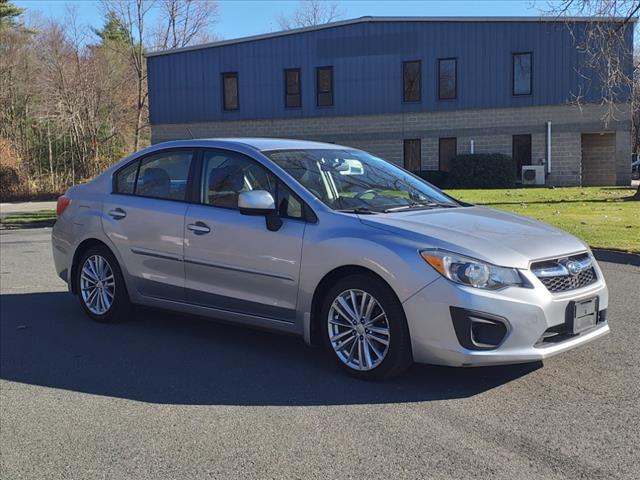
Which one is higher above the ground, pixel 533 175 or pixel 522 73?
pixel 522 73

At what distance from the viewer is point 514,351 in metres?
4.20

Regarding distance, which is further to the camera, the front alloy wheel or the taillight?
the taillight

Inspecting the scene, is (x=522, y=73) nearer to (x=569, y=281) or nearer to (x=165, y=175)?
(x=165, y=175)

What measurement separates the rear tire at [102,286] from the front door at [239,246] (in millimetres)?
1021

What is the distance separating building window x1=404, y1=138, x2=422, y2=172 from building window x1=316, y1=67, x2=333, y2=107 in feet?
13.8

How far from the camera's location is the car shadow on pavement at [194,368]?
446 cm

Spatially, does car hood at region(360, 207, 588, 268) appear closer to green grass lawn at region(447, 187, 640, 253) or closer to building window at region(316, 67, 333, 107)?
green grass lawn at region(447, 187, 640, 253)

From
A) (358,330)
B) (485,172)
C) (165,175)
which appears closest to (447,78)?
(485,172)

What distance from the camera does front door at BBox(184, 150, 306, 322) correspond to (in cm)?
496

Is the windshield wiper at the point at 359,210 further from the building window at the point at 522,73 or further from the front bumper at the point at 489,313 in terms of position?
the building window at the point at 522,73

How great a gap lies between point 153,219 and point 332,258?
2.01 m

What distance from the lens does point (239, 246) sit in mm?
5203

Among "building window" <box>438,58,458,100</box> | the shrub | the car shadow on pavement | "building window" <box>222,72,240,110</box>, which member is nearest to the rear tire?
the car shadow on pavement

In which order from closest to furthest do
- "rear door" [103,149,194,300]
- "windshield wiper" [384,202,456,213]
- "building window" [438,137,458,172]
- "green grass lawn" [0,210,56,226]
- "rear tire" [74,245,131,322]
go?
"windshield wiper" [384,202,456,213]
"rear door" [103,149,194,300]
"rear tire" [74,245,131,322]
"green grass lawn" [0,210,56,226]
"building window" [438,137,458,172]
